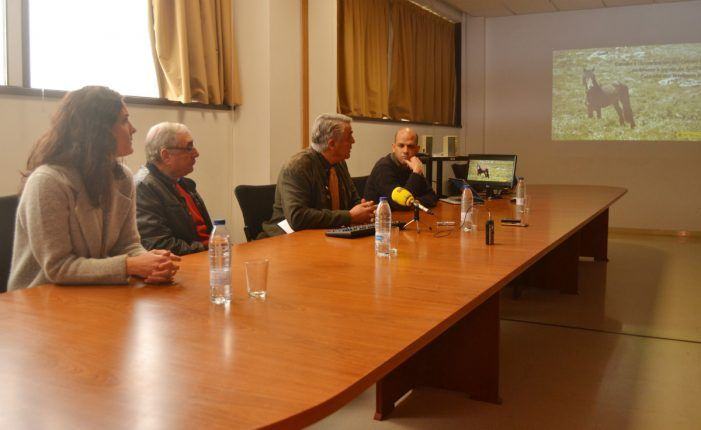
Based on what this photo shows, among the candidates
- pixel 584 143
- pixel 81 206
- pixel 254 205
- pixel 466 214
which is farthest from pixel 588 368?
pixel 584 143

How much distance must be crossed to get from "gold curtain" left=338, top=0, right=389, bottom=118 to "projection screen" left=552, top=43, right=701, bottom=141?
291 centimetres

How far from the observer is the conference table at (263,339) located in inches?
40.1

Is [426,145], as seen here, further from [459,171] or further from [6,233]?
[6,233]

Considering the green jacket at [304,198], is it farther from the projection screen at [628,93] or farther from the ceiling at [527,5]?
the projection screen at [628,93]

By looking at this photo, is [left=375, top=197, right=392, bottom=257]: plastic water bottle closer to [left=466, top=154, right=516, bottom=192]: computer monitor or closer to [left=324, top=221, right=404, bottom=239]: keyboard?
[left=324, top=221, right=404, bottom=239]: keyboard

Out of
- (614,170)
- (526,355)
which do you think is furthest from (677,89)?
(526,355)

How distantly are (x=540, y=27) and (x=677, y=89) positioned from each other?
187cm

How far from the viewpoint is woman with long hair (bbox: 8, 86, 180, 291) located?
6.06ft

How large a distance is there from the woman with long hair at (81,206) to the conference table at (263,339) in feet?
0.23

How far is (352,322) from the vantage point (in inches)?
58.6

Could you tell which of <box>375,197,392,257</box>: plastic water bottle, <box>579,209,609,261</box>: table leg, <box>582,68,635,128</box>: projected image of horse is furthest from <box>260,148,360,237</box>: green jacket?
<box>582,68,635,128</box>: projected image of horse

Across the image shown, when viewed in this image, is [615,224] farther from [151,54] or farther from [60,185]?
[60,185]

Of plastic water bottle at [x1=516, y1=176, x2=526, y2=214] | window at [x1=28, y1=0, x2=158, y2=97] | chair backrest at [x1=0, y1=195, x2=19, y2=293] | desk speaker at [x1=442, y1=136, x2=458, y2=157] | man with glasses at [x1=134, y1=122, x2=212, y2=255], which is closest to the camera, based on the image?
chair backrest at [x1=0, y1=195, x2=19, y2=293]

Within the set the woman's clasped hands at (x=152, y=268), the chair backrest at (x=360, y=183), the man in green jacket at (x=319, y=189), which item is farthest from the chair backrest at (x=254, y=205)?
the woman's clasped hands at (x=152, y=268)
